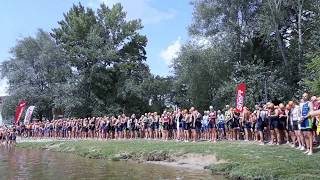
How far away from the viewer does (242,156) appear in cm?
1620

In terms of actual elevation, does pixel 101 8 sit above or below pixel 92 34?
above

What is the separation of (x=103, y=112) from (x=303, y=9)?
85.1 ft

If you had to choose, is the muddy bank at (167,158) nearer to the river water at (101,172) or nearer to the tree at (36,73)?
the river water at (101,172)

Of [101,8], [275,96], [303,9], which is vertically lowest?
[275,96]

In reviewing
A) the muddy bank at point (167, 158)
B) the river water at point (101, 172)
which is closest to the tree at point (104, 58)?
the muddy bank at point (167, 158)

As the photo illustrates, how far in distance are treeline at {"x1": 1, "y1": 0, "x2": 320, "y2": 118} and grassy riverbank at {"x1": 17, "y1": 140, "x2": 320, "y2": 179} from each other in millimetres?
13437

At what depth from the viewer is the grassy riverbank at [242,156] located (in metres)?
13.1

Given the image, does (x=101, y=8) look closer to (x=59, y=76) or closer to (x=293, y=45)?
(x=59, y=76)

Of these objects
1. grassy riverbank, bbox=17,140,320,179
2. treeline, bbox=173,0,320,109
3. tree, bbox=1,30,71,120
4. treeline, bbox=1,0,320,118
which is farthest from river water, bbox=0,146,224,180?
tree, bbox=1,30,71,120

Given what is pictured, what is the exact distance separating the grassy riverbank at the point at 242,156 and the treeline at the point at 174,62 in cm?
1344

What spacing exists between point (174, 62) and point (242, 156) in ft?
119

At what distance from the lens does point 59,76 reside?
58125mm

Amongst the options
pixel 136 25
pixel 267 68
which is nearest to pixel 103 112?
pixel 136 25

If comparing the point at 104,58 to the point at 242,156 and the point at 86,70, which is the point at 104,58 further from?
the point at 242,156
